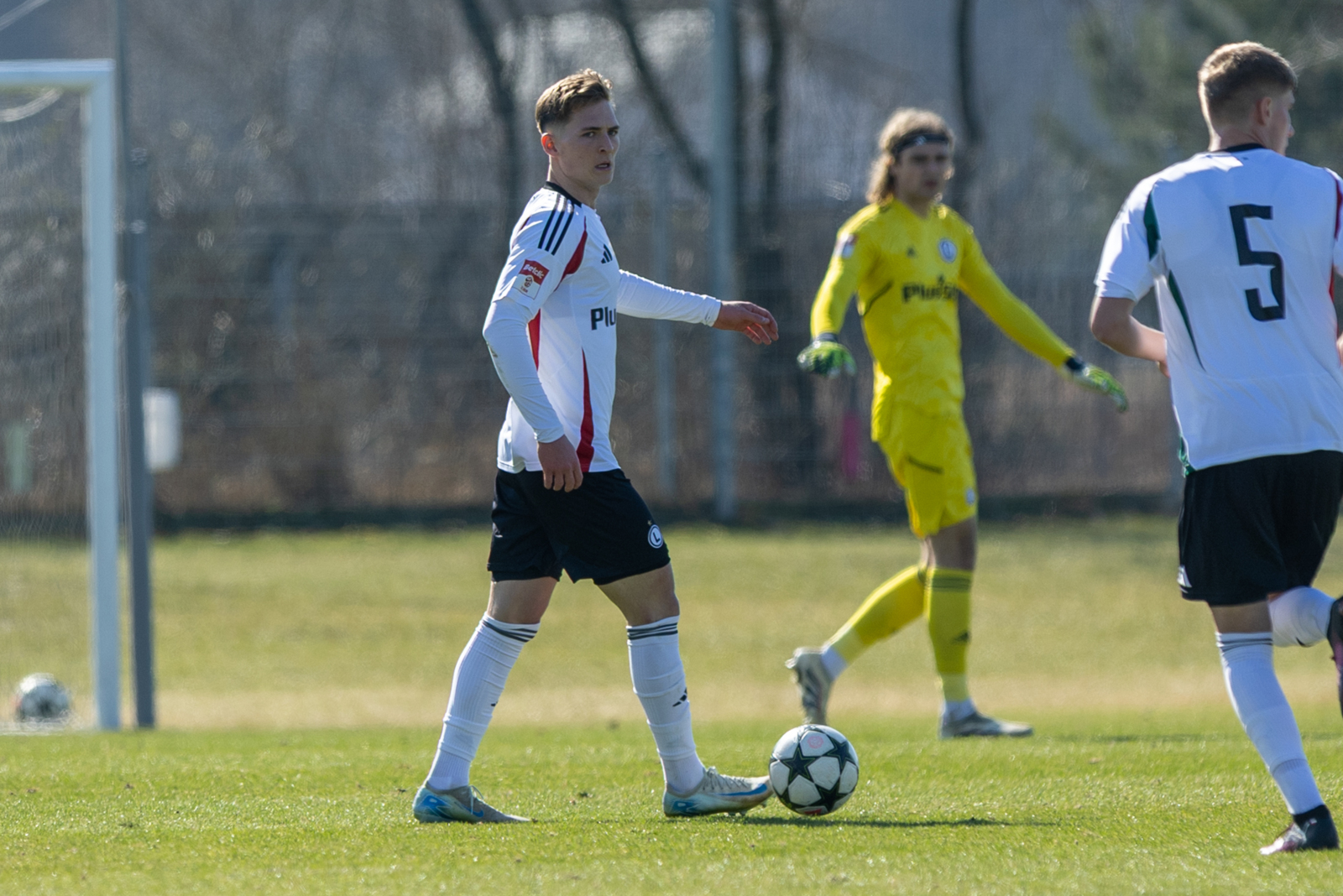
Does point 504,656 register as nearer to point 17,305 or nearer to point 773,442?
point 17,305

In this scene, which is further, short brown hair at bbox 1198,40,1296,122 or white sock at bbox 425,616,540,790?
white sock at bbox 425,616,540,790

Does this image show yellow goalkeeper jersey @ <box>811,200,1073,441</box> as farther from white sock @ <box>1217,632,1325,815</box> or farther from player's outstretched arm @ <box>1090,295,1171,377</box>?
white sock @ <box>1217,632,1325,815</box>

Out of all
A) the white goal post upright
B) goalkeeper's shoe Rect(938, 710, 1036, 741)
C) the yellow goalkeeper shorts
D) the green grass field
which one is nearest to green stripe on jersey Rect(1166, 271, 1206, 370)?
the green grass field

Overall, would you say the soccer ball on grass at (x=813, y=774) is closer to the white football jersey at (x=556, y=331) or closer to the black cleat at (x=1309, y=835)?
the white football jersey at (x=556, y=331)

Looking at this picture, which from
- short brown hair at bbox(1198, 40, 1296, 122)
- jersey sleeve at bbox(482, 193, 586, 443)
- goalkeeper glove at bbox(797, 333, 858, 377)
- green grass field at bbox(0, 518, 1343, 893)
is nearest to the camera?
green grass field at bbox(0, 518, 1343, 893)

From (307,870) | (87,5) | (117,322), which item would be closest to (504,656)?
(307,870)

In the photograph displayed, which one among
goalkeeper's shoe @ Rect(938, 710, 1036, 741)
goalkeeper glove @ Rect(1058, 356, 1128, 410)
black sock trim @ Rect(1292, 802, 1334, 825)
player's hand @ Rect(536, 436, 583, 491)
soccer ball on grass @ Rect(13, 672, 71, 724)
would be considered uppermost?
goalkeeper glove @ Rect(1058, 356, 1128, 410)

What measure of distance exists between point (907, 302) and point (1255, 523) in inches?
123

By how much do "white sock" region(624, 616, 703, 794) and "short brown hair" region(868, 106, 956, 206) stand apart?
3.07 metres

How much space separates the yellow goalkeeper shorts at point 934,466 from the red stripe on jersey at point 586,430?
104 inches

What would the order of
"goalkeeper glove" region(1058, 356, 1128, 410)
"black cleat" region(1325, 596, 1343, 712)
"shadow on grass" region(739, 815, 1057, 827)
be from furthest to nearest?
"goalkeeper glove" region(1058, 356, 1128, 410) → "shadow on grass" region(739, 815, 1057, 827) → "black cleat" region(1325, 596, 1343, 712)

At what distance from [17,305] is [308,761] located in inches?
156

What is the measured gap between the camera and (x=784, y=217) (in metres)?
15.8

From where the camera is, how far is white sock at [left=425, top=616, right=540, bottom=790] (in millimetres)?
4758
